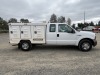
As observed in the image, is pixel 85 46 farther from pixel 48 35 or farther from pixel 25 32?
pixel 25 32

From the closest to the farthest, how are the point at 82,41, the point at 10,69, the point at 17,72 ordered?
the point at 17,72, the point at 10,69, the point at 82,41

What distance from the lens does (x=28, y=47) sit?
369 inches

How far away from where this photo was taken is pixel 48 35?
30.3 feet

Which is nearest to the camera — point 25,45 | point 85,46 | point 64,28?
point 85,46

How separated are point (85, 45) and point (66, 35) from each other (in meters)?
1.43

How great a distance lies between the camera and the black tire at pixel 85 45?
9.06 m

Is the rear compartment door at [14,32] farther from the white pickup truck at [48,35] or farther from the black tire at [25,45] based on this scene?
the black tire at [25,45]

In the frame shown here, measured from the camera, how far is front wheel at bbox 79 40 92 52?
357 inches

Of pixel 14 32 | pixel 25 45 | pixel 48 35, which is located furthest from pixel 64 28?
pixel 14 32

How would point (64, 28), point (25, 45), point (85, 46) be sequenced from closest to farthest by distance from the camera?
point (85, 46)
point (64, 28)
point (25, 45)

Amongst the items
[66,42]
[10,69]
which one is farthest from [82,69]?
[66,42]

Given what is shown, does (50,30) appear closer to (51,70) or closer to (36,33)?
(36,33)

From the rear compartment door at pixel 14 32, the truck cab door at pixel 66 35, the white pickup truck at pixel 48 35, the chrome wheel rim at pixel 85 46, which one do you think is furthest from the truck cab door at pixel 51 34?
the rear compartment door at pixel 14 32

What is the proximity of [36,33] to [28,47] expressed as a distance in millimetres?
1122
